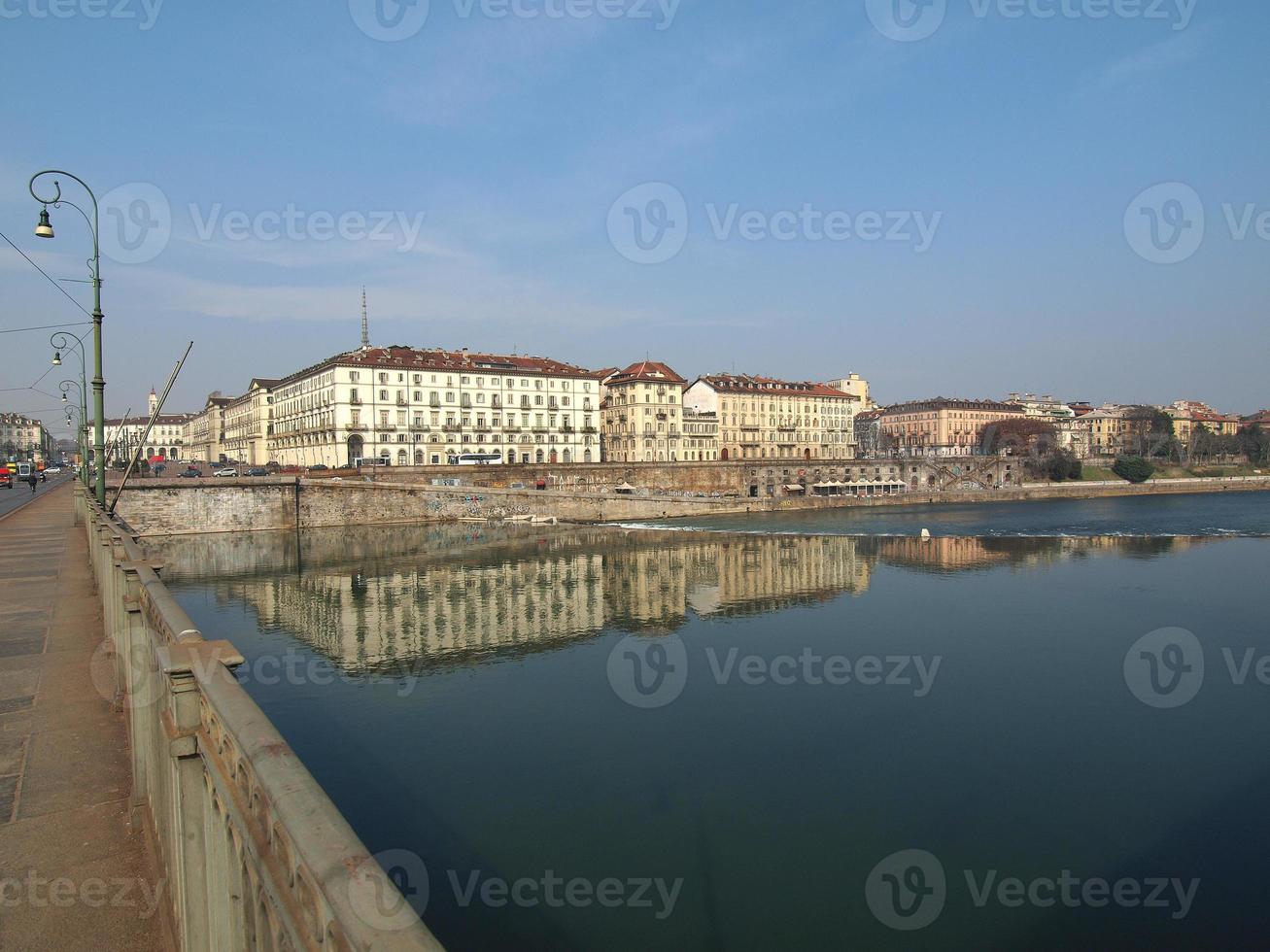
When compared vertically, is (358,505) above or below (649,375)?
below

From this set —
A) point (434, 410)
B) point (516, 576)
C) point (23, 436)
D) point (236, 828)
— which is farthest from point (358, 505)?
point (23, 436)

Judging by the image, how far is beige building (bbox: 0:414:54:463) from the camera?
6176 inches

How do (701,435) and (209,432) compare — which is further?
(209,432)

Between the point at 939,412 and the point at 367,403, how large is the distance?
10680 centimetres

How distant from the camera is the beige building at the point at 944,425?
143m

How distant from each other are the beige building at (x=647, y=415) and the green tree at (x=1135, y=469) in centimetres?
6173

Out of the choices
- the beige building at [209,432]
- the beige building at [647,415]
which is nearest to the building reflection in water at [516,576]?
the beige building at [647,415]

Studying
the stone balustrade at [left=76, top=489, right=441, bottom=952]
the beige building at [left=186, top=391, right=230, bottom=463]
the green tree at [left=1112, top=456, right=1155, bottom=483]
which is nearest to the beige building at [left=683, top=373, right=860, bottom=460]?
the green tree at [left=1112, top=456, right=1155, bottom=483]

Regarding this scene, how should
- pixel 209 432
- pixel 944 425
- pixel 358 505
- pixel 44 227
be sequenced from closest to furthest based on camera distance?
pixel 44 227 < pixel 358 505 < pixel 209 432 < pixel 944 425

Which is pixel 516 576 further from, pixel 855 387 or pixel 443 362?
pixel 855 387

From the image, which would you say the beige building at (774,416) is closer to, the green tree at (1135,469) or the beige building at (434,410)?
A: the beige building at (434,410)

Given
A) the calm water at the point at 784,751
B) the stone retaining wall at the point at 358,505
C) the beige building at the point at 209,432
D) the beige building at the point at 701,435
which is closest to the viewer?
the calm water at the point at 784,751

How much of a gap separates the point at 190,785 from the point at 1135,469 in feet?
403

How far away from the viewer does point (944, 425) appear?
143 metres
